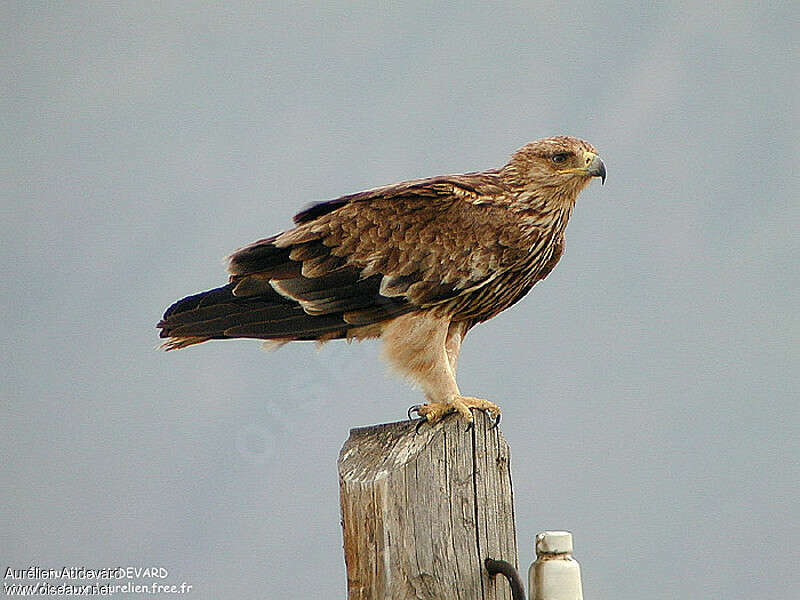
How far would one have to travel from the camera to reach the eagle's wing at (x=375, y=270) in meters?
3.08

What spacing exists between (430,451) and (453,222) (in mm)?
925

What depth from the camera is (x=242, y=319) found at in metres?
3.10

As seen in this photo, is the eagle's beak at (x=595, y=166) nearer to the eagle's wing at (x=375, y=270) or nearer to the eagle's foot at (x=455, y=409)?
the eagle's wing at (x=375, y=270)

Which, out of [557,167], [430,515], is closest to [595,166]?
[557,167]

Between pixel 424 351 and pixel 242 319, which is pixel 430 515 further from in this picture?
pixel 242 319

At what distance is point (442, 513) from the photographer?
2367mm

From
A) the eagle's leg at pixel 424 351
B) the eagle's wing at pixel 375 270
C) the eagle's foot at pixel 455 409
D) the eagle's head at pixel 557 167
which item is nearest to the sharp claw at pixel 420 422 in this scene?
the eagle's foot at pixel 455 409

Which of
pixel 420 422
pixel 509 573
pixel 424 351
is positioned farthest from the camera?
pixel 424 351

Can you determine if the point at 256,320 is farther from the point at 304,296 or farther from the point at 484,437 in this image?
the point at 484,437

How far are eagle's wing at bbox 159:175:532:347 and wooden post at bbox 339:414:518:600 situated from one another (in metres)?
0.68

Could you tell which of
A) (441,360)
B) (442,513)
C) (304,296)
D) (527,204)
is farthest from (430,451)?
(527,204)

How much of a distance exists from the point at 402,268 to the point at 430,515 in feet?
3.16

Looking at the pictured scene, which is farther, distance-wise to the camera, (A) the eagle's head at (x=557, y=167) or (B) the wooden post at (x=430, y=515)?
(A) the eagle's head at (x=557, y=167)

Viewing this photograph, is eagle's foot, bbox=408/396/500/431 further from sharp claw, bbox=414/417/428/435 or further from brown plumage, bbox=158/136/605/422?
brown plumage, bbox=158/136/605/422
